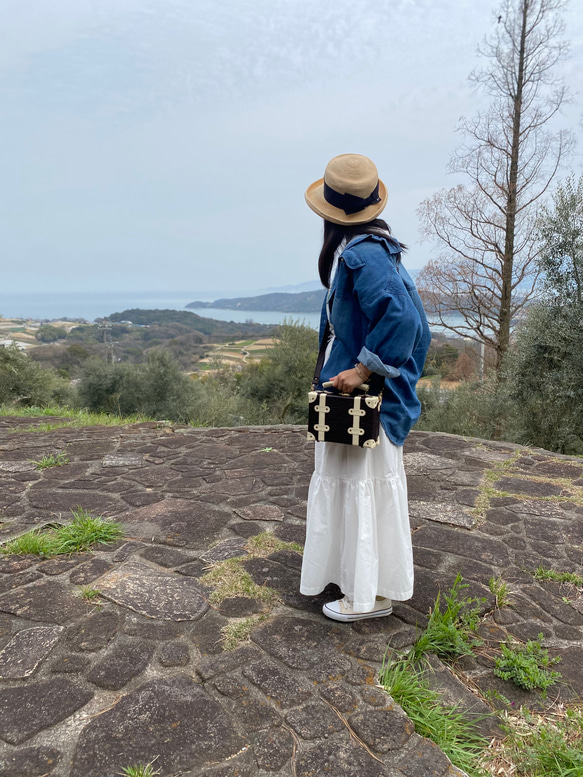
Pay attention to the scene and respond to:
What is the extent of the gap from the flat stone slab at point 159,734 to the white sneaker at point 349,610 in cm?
78

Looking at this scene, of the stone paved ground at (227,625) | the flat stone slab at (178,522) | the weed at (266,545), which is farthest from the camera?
the flat stone slab at (178,522)

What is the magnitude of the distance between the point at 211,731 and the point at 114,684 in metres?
0.51

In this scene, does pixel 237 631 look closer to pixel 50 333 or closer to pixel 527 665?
pixel 527 665

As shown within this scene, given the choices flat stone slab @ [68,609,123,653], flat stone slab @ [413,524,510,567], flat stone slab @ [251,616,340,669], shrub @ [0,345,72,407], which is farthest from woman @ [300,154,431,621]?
shrub @ [0,345,72,407]

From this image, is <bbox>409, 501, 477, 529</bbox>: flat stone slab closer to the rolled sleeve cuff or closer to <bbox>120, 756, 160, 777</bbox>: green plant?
the rolled sleeve cuff

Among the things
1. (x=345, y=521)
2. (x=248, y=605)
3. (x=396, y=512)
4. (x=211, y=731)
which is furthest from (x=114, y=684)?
(x=396, y=512)

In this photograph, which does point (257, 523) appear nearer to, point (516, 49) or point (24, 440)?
point (24, 440)

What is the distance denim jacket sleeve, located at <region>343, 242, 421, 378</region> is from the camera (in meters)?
2.41

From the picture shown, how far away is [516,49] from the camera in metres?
14.3

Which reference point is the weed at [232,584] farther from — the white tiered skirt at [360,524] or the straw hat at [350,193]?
the straw hat at [350,193]

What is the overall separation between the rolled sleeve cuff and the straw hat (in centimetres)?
66

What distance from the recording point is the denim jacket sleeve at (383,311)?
2410mm

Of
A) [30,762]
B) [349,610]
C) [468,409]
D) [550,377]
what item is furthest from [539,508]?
[468,409]

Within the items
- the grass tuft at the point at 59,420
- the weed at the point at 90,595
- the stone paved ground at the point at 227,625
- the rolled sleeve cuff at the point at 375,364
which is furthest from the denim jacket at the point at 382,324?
the grass tuft at the point at 59,420
